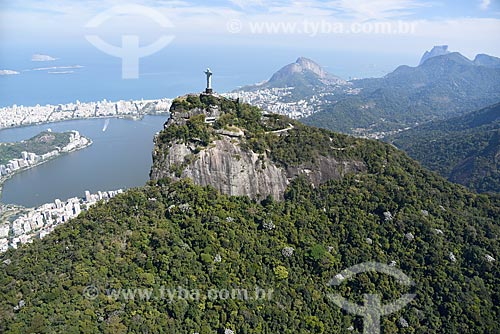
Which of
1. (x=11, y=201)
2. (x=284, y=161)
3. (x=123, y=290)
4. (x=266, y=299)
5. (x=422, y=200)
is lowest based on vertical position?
(x=11, y=201)

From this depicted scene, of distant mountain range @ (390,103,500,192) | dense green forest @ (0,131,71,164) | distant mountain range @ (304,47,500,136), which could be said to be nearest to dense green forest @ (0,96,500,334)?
distant mountain range @ (390,103,500,192)

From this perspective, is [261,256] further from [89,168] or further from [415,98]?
[415,98]

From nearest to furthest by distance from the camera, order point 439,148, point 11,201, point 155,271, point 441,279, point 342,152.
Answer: point 155,271, point 441,279, point 342,152, point 11,201, point 439,148

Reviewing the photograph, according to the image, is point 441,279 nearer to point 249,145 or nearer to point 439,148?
point 249,145

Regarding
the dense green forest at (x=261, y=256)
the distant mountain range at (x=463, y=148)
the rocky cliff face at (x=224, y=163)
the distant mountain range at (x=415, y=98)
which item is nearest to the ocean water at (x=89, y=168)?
the rocky cliff face at (x=224, y=163)

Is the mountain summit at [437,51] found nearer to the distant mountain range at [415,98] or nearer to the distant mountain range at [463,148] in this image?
the distant mountain range at [415,98]

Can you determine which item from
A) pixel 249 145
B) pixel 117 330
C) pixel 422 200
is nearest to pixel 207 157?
pixel 249 145
